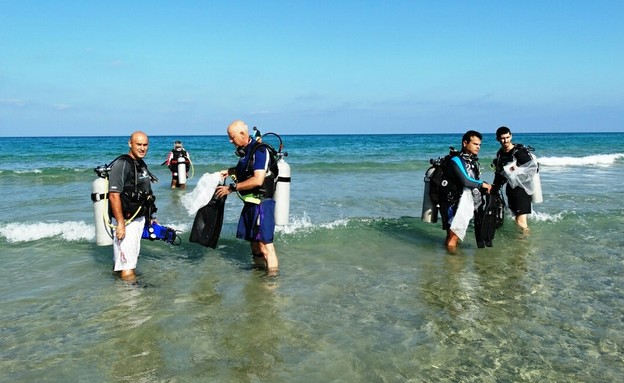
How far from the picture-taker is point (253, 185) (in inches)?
211

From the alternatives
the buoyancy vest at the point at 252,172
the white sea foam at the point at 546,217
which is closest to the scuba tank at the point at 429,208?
the buoyancy vest at the point at 252,172

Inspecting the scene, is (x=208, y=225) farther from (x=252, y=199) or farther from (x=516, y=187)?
(x=516, y=187)

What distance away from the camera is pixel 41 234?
318 inches

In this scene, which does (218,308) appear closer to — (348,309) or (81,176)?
(348,309)

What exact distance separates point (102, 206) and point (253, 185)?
2.04 m

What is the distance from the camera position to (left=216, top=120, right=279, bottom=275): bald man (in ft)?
17.6

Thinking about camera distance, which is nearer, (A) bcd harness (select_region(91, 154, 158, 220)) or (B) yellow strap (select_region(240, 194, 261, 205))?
(A) bcd harness (select_region(91, 154, 158, 220))

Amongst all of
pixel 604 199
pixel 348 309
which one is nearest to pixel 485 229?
pixel 348 309

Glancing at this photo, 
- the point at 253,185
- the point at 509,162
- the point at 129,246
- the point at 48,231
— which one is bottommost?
the point at 48,231

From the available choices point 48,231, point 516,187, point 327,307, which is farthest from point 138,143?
point 516,187

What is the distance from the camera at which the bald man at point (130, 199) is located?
200 inches

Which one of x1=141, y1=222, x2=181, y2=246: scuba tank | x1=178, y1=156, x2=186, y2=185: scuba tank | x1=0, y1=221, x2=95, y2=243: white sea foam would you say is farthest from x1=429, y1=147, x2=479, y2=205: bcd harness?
x1=178, y1=156, x2=186, y2=185: scuba tank

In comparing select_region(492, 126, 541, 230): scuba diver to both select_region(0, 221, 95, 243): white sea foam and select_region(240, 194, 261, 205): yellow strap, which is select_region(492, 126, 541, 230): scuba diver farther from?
select_region(0, 221, 95, 243): white sea foam

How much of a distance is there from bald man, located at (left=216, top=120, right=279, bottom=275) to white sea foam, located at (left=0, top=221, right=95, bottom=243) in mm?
3453
